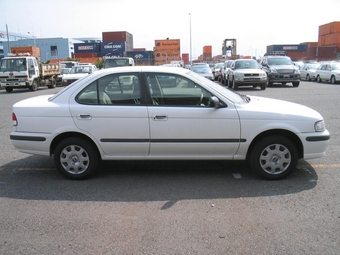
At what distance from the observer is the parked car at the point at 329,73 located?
23938 mm

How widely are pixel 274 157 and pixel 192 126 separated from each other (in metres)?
1.27

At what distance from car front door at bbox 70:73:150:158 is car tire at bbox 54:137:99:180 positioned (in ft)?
0.62

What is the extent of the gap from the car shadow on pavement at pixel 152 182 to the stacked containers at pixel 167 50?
4268 cm

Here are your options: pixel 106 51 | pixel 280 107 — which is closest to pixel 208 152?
pixel 280 107

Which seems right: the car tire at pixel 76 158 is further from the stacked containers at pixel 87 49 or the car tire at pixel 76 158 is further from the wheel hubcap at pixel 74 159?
the stacked containers at pixel 87 49

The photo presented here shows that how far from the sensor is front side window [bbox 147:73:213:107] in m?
5.02

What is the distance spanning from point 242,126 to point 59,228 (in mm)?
2729

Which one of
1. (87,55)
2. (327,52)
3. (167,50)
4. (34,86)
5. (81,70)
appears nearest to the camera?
(34,86)

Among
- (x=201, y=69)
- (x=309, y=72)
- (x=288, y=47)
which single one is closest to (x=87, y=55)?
(x=288, y=47)

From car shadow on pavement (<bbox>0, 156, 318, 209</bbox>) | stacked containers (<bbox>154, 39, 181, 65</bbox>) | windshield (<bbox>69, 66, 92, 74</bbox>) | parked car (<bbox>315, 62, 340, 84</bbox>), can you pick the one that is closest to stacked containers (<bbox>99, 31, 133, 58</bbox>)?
stacked containers (<bbox>154, 39, 181, 65</bbox>)

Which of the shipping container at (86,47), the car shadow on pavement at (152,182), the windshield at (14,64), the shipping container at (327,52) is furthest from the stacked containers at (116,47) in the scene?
the car shadow on pavement at (152,182)

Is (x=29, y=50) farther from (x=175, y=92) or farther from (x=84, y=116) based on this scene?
(x=175, y=92)

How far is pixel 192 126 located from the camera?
4910mm

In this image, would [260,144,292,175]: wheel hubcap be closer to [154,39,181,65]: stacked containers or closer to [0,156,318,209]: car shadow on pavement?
[0,156,318,209]: car shadow on pavement
